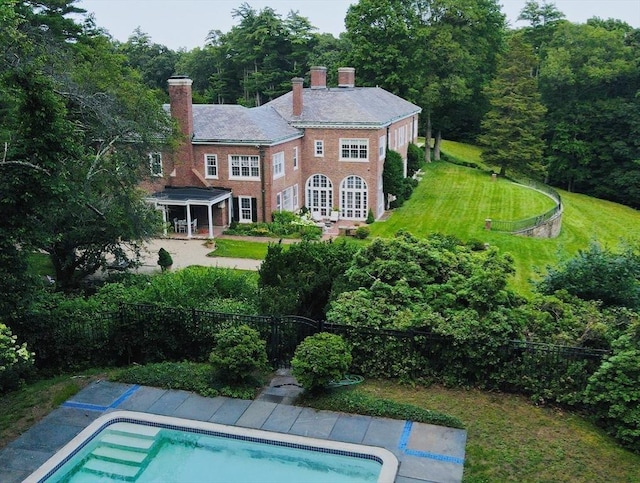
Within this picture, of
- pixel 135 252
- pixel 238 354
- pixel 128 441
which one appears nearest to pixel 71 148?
pixel 238 354

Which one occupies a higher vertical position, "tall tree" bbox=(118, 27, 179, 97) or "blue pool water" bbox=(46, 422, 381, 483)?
"tall tree" bbox=(118, 27, 179, 97)

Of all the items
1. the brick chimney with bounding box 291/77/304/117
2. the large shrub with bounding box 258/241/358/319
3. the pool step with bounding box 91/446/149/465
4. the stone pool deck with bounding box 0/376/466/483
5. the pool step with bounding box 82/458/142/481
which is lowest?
the pool step with bounding box 82/458/142/481

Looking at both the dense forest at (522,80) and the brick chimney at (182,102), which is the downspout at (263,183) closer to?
the brick chimney at (182,102)

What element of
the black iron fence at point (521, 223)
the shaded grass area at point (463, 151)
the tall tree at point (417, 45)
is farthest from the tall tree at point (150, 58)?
the black iron fence at point (521, 223)

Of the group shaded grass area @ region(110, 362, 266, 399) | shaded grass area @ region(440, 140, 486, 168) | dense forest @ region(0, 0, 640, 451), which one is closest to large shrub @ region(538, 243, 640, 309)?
dense forest @ region(0, 0, 640, 451)

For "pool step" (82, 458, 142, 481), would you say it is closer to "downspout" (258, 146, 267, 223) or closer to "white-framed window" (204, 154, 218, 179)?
"downspout" (258, 146, 267, 223)

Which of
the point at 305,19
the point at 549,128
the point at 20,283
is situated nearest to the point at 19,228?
the point at 20,283
